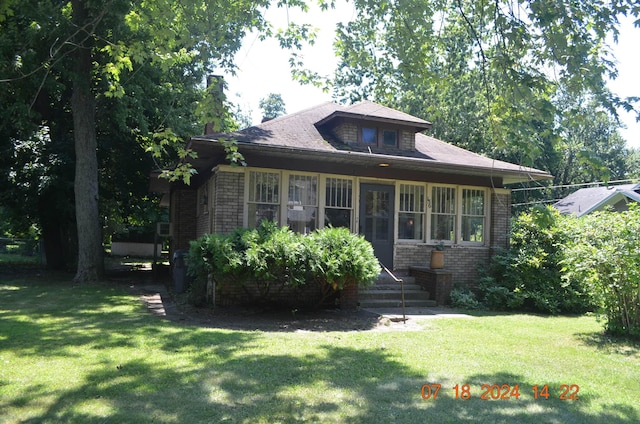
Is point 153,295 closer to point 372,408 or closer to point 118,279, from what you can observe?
point 118,279

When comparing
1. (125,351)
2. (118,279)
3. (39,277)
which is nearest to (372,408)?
(125,351)

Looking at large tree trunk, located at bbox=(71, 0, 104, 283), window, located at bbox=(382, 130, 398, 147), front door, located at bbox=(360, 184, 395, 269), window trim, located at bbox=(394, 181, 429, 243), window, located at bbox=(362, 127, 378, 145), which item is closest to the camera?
front door, located at bbox=(360, 184, 395, 269)

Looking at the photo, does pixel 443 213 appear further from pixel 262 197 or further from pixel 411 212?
pixel 262 197

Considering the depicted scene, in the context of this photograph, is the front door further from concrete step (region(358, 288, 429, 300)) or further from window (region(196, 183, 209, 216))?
window (region(196, 183, 209, 216))

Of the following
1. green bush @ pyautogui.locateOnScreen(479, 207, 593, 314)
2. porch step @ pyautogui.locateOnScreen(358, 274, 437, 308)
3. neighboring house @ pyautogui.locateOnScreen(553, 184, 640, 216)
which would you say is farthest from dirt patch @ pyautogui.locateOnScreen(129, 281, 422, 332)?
neighboring house @ pyautogui.locateOnScreen(553, 184, 640, 216)

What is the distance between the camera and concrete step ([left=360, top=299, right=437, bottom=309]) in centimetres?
1049

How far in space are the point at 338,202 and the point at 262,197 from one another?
193 centimetres

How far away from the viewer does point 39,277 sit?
52.3 ft

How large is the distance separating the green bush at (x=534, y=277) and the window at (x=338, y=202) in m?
3.86

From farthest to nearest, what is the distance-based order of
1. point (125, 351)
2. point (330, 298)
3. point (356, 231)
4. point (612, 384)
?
point (356, 231), point (330, 298), point (125, 351), point (612, 384)

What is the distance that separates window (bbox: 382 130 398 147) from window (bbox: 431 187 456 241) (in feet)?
5.45

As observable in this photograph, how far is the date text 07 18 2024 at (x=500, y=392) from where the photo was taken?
4.61 meters

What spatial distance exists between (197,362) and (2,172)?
15.0 metres

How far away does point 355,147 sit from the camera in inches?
483
